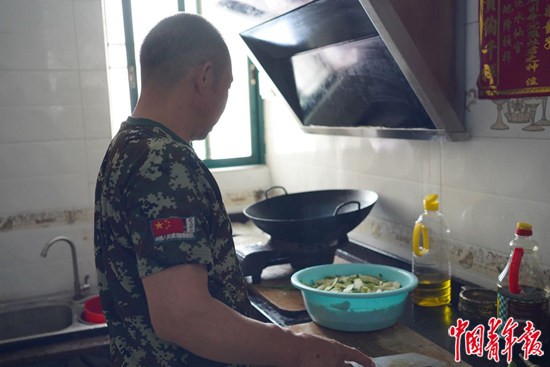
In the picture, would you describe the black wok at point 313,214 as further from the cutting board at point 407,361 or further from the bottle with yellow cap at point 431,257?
the cutting board at point 407,361

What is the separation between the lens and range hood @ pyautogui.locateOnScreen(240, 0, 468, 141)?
1254mm

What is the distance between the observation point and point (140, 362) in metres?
0.93

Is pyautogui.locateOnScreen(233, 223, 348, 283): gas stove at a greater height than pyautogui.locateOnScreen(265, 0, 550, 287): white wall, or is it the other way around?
pyautogui.locateOnScreen(265, 0, 550, 287): white wall

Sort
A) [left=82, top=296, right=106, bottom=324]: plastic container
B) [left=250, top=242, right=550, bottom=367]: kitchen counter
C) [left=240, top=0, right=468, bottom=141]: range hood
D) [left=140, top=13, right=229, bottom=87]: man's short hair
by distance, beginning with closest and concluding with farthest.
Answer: [left=140, top=13, right=229, bottom=87]: man's short hair, [left=250, top=242, right=550, bottom=367]: kitchen counter, [left=240, top=0, right=468, bottom=141]: range hood, [left=82, top=296, right=106, bottom=324]: plastic container

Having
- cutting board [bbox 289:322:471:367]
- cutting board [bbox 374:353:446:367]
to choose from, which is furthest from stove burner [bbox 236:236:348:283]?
cutting board [bbox 374:353:446:367]

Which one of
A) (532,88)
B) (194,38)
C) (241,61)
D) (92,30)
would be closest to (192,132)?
(194,38)

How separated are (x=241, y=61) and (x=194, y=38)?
1.68 metres

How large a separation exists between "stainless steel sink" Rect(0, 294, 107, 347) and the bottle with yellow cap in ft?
3.90

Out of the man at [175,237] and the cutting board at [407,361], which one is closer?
the man at [175,237]

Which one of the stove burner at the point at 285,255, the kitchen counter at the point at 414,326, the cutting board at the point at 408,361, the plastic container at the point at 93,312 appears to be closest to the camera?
the cutting board at the point at 408,361

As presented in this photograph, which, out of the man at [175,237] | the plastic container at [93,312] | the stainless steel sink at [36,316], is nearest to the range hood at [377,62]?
the man at [175,237]

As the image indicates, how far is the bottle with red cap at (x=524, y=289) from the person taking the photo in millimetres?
1054

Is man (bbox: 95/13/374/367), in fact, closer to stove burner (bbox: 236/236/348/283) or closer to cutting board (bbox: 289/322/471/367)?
cutting board (bbox: 289/322/471/367)

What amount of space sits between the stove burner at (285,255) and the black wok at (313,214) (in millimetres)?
20
